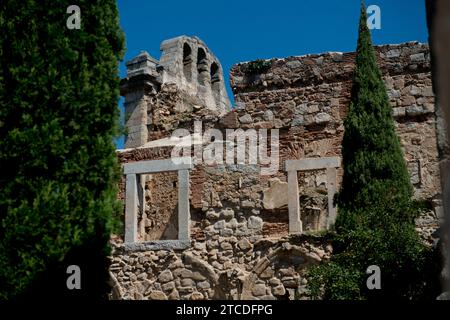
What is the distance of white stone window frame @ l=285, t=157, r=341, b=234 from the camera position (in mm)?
10362

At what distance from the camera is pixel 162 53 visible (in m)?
18.8

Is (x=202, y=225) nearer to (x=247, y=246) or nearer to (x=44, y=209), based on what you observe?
(x=247, y=246)

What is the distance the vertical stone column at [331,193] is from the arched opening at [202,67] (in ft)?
30.9

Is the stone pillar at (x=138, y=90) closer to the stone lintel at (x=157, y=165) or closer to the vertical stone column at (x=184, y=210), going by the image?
the stone lintel at (x=157, y=165)

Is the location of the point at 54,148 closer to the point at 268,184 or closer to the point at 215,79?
the point at 268,184

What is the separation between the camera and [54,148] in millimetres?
5883

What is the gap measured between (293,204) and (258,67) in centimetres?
299

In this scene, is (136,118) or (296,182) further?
(136,118)

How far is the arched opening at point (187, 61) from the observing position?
1899 cm

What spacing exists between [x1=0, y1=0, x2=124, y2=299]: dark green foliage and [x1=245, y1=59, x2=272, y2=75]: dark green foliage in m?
5.66

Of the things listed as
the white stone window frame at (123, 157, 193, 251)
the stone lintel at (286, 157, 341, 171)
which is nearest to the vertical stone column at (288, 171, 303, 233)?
the stone lintel at (286, 157, 341, 171)

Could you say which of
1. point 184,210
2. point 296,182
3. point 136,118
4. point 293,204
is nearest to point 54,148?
point 184,210

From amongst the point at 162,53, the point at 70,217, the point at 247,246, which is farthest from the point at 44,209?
the point at 162,53

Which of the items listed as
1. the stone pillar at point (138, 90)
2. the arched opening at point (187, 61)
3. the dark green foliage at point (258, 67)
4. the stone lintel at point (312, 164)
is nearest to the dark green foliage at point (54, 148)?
the stone lintel at point (312, 164)
